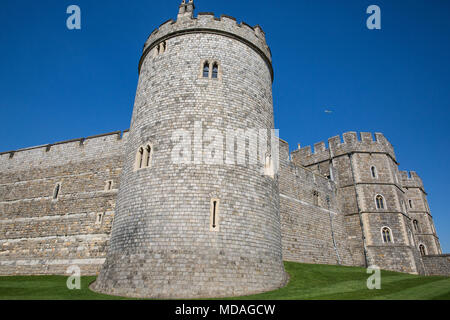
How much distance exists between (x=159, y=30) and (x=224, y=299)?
11753 mm

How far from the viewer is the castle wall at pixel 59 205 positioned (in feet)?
47.6

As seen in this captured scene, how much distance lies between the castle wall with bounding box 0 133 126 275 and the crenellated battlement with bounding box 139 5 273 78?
258 inches

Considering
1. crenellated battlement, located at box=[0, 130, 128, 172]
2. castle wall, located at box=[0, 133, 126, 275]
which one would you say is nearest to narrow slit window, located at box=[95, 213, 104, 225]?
castle wall, located at box=[0, 133, 126, 275]

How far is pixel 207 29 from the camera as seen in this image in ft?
41.2

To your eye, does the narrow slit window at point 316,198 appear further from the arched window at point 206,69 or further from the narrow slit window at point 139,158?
the narrow slit window at point 139,158

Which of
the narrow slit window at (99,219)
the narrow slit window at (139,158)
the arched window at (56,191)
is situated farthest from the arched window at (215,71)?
the arched window at (56,191)

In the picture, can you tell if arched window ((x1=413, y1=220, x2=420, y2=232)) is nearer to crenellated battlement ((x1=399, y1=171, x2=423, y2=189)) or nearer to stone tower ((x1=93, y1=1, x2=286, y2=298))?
crenellated battlement ((x1=399, y1=171, x2=423, y2=189))

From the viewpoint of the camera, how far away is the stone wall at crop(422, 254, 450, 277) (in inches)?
845

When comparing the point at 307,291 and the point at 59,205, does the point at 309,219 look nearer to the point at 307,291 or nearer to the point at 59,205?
the point at 307,291

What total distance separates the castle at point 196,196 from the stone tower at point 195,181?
0.14ft

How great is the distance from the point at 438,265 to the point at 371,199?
8.12 meters
